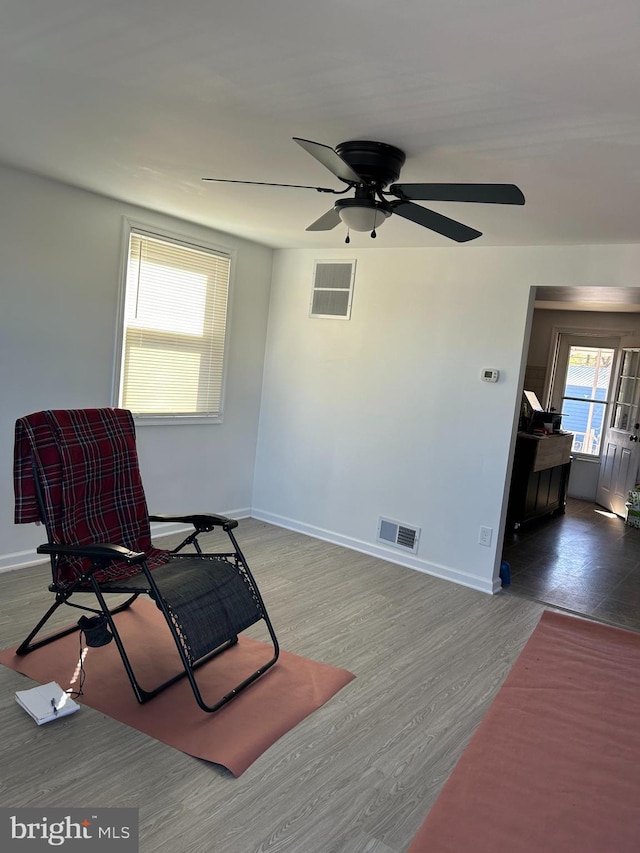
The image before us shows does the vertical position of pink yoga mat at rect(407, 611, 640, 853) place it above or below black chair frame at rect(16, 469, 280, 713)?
Answer: below

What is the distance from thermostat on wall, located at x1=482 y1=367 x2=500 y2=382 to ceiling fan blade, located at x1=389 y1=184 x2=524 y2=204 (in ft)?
6.88

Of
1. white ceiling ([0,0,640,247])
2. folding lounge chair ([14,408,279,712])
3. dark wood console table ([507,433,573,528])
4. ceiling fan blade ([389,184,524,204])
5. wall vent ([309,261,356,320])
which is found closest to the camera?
white ceiling ([0,0,640,247])

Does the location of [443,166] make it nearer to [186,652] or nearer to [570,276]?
[570,276]

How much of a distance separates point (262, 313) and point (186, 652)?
11.4 ft

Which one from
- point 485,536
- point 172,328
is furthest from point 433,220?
point 172,328

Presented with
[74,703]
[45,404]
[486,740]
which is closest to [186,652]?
[74,703]

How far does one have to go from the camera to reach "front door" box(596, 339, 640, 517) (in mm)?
7035

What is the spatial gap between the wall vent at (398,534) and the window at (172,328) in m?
1.60

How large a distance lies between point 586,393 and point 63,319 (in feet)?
20.9

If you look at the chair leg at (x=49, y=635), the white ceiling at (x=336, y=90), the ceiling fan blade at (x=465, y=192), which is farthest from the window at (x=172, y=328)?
the ceiling fan blade at (x=465, y=192)

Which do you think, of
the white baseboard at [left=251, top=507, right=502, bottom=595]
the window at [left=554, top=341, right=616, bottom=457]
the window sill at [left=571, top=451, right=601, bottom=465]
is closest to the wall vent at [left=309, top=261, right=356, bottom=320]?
the white baseboard at [left=251, top=507, right=502, bottom=595]

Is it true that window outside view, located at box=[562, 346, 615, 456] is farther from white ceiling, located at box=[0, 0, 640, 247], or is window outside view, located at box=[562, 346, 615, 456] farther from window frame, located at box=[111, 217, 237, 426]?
white ceiling, located at box=[0, 0, 640, 247]

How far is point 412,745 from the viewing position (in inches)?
99.0

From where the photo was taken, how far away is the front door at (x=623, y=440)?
7035mm
